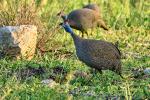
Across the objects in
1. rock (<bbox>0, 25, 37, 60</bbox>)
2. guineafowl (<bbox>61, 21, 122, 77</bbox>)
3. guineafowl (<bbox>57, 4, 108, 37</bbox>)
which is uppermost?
guineafowl (<bbox>61, 21, 122, 77</bbox>)

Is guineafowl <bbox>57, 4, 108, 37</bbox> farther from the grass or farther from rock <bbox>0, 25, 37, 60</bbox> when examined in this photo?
rock <bbox>0, 25, 37, 60</bbox>

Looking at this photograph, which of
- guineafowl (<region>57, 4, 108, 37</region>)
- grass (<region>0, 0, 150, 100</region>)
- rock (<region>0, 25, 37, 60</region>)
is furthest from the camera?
guineafowl (<region>57, 4, 108, 37</region>)

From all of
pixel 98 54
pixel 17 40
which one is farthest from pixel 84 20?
pixel 98 54

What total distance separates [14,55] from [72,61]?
2.47 feet

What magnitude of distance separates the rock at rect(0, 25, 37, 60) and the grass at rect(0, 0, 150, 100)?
214mm

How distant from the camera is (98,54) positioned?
7184mm

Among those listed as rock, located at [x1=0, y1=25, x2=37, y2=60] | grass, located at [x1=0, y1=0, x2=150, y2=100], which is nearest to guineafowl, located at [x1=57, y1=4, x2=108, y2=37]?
grass, located at [x1=0, y1=0, x2=150, y2=100]

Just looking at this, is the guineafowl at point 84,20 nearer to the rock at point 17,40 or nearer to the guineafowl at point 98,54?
the rock at point 17,40

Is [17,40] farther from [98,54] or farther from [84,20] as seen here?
[84,20]

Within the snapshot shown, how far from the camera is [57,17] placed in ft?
30.7

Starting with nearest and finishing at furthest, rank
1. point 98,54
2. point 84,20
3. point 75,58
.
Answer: point 98,54, point 75,58, point 84,20

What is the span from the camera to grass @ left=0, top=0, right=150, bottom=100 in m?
6.11

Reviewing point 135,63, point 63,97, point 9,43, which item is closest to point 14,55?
point 9,43

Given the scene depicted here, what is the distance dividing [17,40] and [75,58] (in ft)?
3.03
